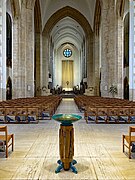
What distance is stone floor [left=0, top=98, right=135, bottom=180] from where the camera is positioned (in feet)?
13.5

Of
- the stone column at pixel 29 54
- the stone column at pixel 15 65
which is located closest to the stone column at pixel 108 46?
the stone column at pixel 29 54

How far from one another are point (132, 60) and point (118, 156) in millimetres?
10403

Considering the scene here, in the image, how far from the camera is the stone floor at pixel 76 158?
4113 millimetres

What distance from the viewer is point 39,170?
4.36 metres

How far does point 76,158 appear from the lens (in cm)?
512

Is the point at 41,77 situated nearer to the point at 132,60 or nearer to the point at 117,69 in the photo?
the point at 117,69

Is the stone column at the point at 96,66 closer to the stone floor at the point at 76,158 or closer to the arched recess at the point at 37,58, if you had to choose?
the arched recess at the point at 37,58

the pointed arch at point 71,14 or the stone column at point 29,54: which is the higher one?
the pointed arch at point 71,14

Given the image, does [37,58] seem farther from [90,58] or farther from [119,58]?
[119,58]

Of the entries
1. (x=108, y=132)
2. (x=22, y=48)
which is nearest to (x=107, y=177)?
(x=108, y=132)

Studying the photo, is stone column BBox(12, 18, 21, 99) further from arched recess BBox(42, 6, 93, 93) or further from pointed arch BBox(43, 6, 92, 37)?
pointed arch BBox(43, 6, 92, 37)

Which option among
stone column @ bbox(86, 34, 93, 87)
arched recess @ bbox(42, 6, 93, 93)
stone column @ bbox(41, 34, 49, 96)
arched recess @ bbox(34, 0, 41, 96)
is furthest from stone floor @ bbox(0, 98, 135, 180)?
arched recess @ bbox(42, 6, 93, 93)

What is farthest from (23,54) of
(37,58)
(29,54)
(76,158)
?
(76,158)

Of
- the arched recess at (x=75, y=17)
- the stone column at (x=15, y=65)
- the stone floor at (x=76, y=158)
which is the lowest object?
the stone floor at (x=76, y=158)
